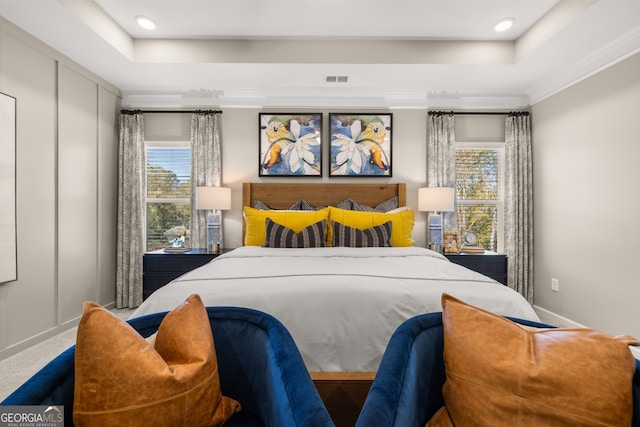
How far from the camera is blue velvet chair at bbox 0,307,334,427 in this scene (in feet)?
2.55

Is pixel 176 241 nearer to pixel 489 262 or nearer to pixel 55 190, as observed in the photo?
pixel 55 190

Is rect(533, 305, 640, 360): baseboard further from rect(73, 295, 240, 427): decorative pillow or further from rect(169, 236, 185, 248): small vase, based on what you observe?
rect(169, 236, 185, 248): small vase

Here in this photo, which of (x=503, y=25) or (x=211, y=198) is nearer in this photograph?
(x=503, y=25)

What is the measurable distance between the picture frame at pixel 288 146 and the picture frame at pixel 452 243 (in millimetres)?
1679

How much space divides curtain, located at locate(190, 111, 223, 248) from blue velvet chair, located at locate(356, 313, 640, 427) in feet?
11.2

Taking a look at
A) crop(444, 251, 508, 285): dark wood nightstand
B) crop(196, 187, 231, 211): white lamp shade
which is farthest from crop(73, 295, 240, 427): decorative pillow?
crop(444, 251, 508, 285): dark wood nightstand

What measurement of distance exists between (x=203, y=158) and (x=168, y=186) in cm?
60

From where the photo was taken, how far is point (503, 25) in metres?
2.97

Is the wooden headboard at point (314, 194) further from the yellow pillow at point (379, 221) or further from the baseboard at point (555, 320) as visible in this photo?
the baseboard at point (555, 320)

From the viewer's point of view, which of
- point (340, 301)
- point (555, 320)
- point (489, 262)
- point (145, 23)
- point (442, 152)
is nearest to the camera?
point (340, 301)

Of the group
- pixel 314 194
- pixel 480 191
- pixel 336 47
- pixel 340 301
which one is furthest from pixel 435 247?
pixel 340 301

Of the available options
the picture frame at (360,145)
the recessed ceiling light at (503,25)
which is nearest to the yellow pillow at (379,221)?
the picture frame at (360,145)

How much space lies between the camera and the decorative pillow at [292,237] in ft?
10.1

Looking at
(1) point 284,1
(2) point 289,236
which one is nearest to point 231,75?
(1) point 284,1
